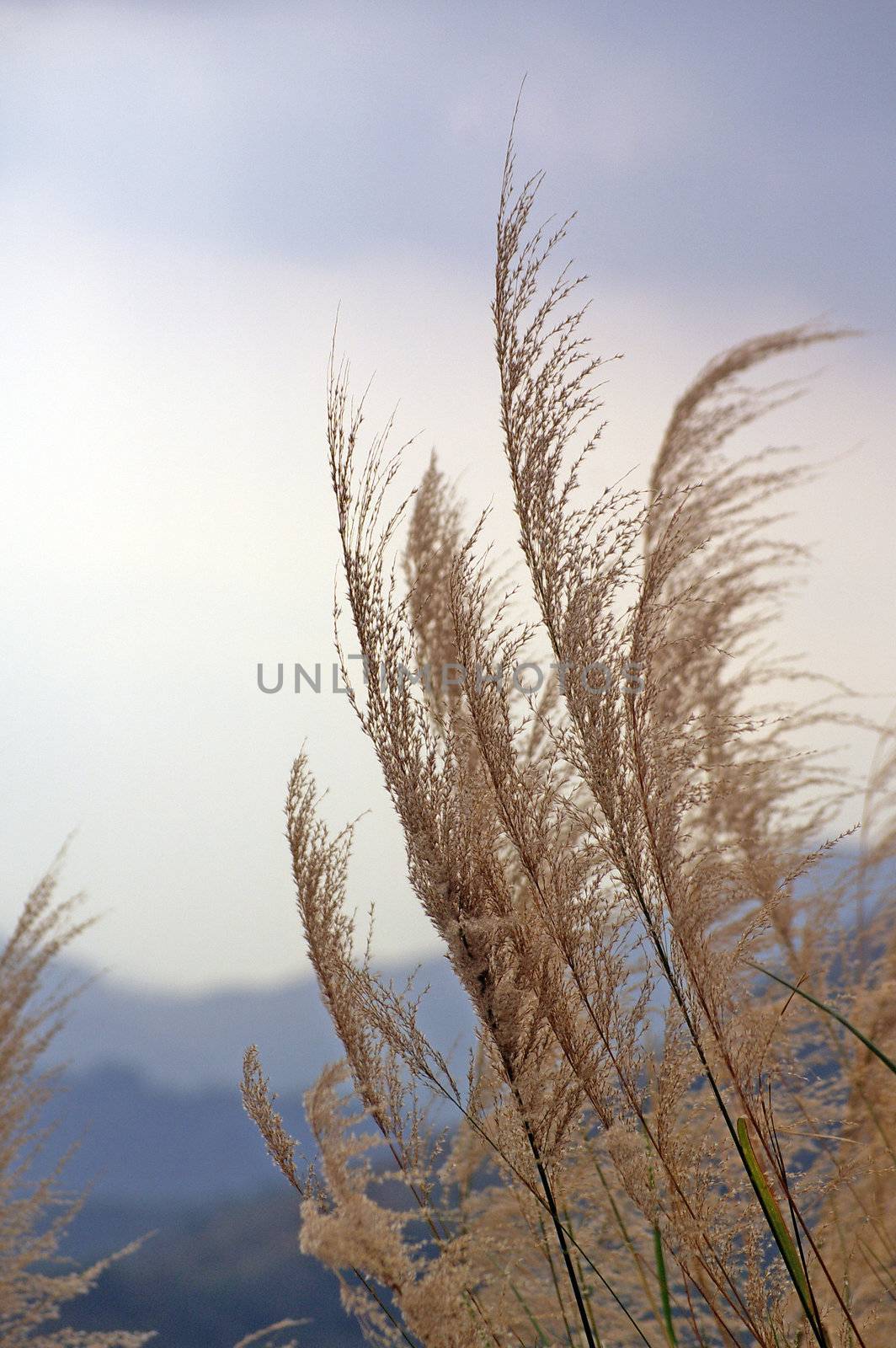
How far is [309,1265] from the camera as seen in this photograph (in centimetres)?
651

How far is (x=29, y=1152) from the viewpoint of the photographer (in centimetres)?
307

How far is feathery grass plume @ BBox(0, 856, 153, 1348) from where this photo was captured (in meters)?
2.87

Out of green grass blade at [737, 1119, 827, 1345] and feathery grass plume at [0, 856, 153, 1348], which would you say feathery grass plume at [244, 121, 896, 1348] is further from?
feathery grass plume at [0, 856, 153, 1348]

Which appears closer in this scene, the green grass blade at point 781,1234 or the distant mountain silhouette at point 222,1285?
the green grass blade at point 781,1234

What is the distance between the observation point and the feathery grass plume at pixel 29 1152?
287 cm

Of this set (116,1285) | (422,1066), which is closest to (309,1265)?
(116,1285)

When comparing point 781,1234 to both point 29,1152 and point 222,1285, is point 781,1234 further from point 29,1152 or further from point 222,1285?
point 222,1285


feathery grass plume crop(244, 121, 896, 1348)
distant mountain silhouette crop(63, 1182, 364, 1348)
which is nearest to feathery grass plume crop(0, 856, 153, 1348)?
Answer: feathery grass plume crop(244, 121, 896, 1348)

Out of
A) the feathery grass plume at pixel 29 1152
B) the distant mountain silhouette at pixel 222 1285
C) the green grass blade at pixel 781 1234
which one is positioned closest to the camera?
the green grass blade at pixel 781 1234

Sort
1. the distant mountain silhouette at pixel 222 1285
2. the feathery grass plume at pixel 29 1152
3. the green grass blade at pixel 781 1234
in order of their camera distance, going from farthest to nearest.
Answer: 1. the distant mountain silhouette at pixel 222 1285
2. the feathery grass plume at pixel 29 1152
3. the green grass blade at pixel 781 1234

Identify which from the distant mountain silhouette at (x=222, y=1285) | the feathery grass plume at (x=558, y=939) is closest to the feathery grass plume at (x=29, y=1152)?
the feathery grass plume at (x=558, y=939)

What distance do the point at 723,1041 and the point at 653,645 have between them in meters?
0.58

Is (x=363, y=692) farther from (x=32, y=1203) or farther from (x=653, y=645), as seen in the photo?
(x=32, y=1203)

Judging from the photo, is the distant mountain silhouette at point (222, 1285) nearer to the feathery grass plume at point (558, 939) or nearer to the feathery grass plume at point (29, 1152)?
the feathery grass plume at point (29, 1152)
